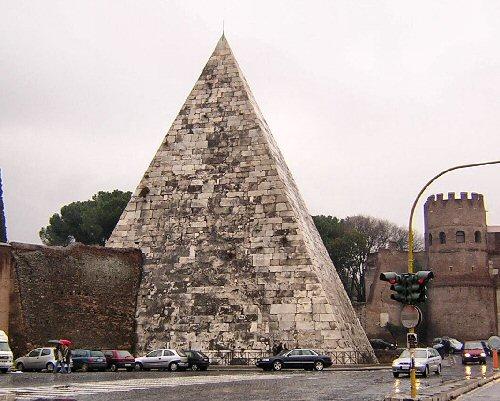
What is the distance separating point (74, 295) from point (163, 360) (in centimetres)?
407

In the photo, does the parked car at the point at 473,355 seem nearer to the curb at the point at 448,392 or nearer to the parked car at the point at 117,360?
the curb at the point at 448,392

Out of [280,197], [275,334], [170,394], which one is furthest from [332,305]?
[170,394]

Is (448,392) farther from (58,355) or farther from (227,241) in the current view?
(227,241)

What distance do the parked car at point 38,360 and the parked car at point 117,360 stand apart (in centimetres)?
198

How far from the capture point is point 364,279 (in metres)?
63.7

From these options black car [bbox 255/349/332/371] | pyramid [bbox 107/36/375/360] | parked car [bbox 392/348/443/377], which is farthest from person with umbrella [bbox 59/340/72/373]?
parked car [bbox 392/348/443/377]

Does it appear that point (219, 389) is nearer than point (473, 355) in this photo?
Yes

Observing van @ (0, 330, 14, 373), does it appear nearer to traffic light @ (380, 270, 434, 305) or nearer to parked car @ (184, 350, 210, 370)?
parked car @ (184, 350, 210, 370)

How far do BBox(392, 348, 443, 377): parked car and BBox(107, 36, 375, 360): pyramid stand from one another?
3.11 metres

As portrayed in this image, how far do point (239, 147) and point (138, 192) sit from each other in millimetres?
4017

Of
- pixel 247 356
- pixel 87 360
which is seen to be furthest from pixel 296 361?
pixel 87 360

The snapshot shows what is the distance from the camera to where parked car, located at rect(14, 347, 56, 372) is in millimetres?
23516

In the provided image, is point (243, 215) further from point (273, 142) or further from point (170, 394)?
point (170, 394)

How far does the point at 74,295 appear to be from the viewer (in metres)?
26.3
